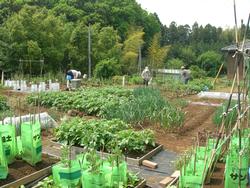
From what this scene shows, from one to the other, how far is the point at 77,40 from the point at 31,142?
16.5 metres

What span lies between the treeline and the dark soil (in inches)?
172

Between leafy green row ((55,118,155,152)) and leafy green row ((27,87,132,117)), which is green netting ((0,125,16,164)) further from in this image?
leafy green row ((27,87,132,117))

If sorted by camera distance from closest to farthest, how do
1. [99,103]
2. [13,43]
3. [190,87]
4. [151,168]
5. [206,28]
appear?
1. [151,168]
2. [99,103]
3. [190,87]
4. [13,43]
5. [206,28]

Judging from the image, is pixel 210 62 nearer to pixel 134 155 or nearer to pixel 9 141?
pixel 134 155

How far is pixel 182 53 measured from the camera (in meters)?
30.5

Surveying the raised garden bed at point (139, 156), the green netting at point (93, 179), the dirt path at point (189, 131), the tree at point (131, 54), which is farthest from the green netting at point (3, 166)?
the tree at point (131, 54)

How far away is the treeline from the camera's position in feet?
53.8

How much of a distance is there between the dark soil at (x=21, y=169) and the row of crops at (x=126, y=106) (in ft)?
5.85

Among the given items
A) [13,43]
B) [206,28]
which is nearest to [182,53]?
[206,28]

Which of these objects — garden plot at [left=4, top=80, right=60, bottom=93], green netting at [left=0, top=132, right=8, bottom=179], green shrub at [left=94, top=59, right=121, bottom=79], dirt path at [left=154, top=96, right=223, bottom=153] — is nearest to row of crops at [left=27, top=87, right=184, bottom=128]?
dirt path at [left=154, top=96, right=223, bottom=153]

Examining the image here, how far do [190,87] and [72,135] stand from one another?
9.01 metres

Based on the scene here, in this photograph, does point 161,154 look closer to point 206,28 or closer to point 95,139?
point 95,139

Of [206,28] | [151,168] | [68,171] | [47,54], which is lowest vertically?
[151,168]

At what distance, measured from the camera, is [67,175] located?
10.7ft
